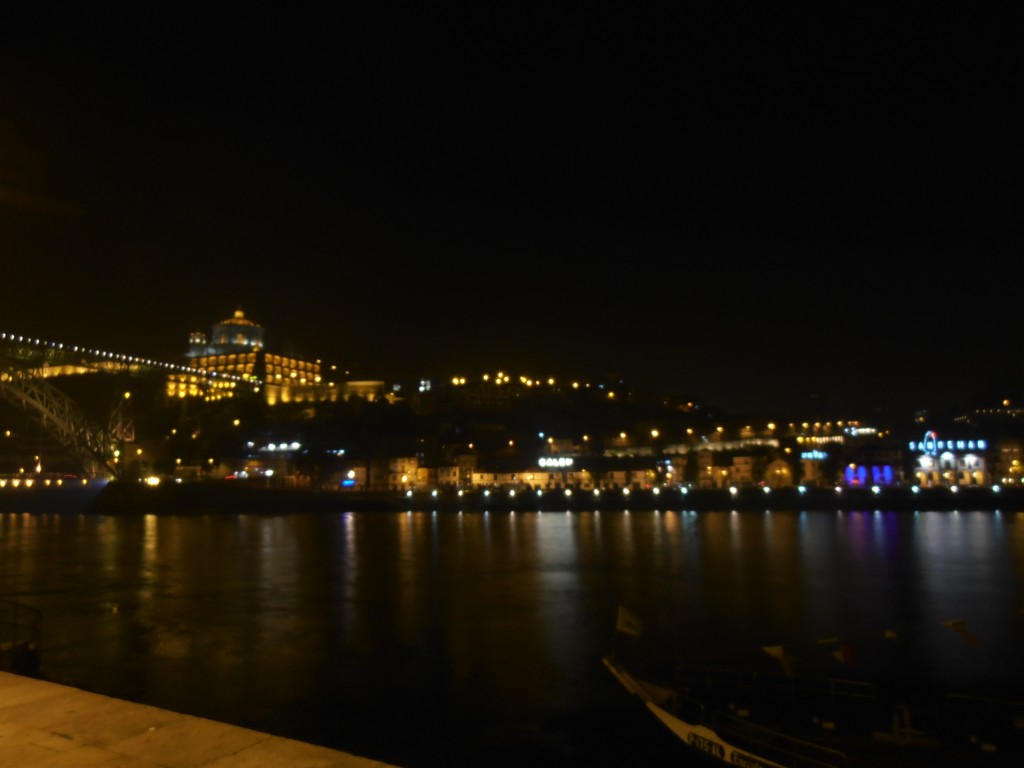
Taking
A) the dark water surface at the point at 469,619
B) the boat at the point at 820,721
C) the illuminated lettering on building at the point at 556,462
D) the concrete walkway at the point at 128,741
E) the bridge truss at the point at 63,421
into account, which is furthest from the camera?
the illuminated lettering on building at the point at 556,462

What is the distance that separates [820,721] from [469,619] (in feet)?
16.2

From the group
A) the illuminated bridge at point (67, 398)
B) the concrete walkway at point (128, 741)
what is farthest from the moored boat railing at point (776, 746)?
the illuminated bridge at point (67, 398)

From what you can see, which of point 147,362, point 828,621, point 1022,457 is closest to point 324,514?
→ point 147,362

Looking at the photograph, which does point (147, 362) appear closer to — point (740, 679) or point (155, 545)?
point (155, 545)

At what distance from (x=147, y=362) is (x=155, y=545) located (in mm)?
23657

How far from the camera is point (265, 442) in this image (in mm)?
44750

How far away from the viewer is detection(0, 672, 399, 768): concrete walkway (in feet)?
6.00

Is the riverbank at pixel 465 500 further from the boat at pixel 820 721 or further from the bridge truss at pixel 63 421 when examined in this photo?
the boat at pixel 820 721

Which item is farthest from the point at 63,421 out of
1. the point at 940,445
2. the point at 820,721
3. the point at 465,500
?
the point at 940,445

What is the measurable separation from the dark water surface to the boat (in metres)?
0.26

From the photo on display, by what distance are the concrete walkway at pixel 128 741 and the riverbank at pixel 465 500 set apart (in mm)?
32133

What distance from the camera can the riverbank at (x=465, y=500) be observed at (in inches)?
1300

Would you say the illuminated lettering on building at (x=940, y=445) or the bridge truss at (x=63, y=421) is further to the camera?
the illuminated lettering on building at (x=940, y=445)

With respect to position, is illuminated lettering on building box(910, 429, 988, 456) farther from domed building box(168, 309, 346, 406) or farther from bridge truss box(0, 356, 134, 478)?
bridge truss box(0, 356, 134, 478)
